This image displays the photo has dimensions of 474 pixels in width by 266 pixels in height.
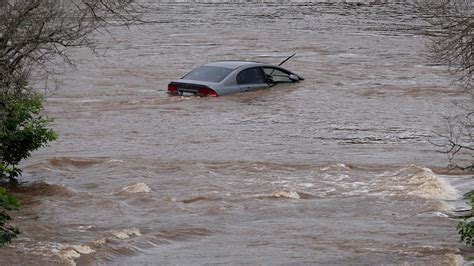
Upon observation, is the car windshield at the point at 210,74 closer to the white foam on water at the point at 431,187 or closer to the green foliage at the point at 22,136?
the white foam on water at the point at 431,187

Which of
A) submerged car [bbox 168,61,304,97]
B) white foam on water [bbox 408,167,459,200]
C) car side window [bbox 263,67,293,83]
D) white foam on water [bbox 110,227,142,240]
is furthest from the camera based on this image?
car side window [bbox 263,67,293,83]

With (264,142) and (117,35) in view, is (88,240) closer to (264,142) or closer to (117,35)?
(264,142)

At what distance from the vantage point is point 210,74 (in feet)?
78.0

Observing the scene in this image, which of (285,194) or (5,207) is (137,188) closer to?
(285,194)

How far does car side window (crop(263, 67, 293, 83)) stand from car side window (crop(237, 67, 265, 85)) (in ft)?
0.93

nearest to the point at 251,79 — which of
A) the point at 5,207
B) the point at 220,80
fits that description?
the point at 220,80

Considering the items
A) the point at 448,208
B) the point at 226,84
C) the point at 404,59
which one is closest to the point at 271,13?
the point at 404,59

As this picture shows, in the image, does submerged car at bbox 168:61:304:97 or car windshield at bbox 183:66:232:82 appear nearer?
submerged car at bbox 168:61:304:97

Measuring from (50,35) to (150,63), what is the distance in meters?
19.7

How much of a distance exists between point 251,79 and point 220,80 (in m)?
1.09

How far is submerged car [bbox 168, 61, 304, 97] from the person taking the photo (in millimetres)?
23375

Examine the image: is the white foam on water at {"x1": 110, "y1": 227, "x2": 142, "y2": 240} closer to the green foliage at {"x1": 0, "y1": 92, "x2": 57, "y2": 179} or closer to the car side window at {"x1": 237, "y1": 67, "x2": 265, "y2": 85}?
the green foliage at {"x1": 0, "y1": 92, "x2": 57, "y2": 179}

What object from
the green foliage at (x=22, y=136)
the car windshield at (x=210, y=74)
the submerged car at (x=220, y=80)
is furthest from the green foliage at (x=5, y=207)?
the car windshield at (x=210, y=74)

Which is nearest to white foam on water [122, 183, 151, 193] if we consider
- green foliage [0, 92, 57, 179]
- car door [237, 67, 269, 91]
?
green foliage [0, 92, 57, 179]
